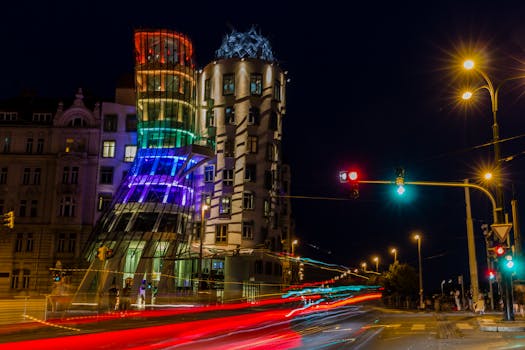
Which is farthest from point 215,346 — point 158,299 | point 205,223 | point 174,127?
point 174,127

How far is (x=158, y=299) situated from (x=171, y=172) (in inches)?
724

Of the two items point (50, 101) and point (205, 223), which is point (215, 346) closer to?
point (205, 223)

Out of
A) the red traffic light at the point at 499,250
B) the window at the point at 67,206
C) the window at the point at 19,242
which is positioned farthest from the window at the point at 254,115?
the red traffic light at the point at 499,250

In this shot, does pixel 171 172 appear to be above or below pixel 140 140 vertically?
below

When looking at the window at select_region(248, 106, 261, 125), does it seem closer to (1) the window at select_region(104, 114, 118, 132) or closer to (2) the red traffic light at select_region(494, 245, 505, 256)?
(1) the window at select_region(104, 114, 118, 132)

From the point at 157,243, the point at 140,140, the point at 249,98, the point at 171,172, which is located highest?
the point at 249,98

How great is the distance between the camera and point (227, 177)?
59688 millimetres

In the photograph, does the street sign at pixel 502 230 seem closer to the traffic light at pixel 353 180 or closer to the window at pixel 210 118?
the traffic light at pixel 353 180

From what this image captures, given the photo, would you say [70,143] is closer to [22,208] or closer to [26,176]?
[26,176]

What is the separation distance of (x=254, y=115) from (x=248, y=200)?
9.09m

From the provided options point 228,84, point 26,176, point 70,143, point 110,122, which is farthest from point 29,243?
point 228,84

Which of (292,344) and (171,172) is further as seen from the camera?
(171,172)

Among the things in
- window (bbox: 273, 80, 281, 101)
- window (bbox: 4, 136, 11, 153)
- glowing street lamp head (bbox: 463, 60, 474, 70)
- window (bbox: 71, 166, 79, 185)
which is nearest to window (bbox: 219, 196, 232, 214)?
window (bbox: 273, 80, 281, 101)

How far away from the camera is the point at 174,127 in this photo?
61.9 metres
